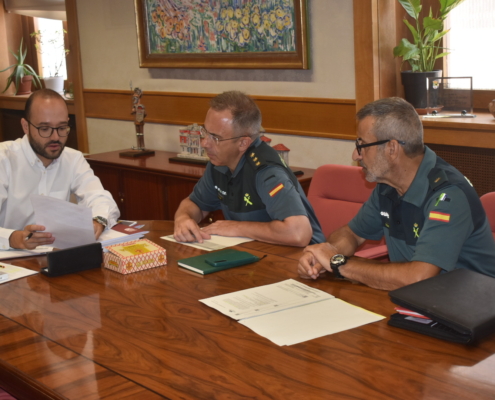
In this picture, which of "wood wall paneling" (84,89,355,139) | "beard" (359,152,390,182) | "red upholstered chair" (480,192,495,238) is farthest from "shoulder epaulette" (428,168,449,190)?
"wood wall paneling" (84,89,355,139)

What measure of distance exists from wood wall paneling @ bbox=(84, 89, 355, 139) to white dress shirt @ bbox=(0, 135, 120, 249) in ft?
4.61

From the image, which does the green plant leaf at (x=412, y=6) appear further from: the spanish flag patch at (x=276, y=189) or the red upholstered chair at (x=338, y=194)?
the spanish flag patch at (x=276, y=189)

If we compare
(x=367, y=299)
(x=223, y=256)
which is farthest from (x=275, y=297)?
(x=223, y=256)

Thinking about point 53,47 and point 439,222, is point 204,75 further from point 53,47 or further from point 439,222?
point 53,47

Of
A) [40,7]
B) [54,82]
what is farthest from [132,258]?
[54,82]

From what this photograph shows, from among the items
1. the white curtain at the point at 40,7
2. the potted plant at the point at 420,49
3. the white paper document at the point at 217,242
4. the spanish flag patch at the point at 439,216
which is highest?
the white curtain at the point at 40,7

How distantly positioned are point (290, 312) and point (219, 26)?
9.56 ft

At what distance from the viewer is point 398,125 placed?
2.10 meters

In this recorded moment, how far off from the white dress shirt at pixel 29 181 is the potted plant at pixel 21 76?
3680 millimetres

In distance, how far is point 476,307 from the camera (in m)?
1.51

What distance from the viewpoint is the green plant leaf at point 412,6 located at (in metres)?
3.25

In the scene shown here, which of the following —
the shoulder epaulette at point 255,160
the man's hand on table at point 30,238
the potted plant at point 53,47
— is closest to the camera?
the man's hand on table at point 30,238

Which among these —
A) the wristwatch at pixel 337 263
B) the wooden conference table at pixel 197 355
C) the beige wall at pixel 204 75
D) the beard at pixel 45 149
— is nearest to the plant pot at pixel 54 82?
the beige wall at pixel 204 75

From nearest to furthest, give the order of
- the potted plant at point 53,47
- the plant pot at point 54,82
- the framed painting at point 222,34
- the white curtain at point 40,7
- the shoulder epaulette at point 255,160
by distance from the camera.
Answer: the shoulder epaulette at point 255,160 → the framed painting at point 222,34 → the white curtain at point 40,7 → the plant pot at point 54,82 → the potted plant at point 53,47
